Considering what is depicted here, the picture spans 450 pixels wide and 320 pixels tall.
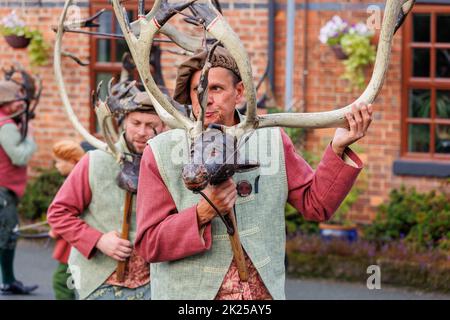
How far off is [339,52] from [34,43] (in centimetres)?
346

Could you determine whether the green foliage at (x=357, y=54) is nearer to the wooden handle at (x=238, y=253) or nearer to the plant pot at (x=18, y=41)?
the plant pot at (x=18, y=41)

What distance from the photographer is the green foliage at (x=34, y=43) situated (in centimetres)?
1446

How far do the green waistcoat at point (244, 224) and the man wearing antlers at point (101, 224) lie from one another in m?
A: 1.44

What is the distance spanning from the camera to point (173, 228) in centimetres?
535

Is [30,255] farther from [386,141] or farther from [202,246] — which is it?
[202,246]

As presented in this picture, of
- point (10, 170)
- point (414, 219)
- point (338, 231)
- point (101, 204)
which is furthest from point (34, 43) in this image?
point (101, 204)

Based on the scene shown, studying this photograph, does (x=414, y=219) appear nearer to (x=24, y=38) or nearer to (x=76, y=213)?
(x=24, y=38)

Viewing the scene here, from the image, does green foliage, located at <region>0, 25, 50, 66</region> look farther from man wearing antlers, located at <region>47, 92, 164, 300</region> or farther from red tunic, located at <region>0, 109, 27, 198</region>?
man wearing antlers, located at <region>47, 92, 164, 300</region>

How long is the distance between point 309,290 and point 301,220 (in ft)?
3.89

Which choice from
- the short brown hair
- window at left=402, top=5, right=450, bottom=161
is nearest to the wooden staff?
the short brown hair

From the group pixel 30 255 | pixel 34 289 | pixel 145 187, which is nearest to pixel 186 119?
pixel 145 187

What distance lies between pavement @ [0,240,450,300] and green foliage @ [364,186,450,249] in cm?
56

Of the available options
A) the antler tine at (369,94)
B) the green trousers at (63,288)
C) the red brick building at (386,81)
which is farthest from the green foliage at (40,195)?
the antler tine at (369,94)

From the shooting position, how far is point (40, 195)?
14.1 m
